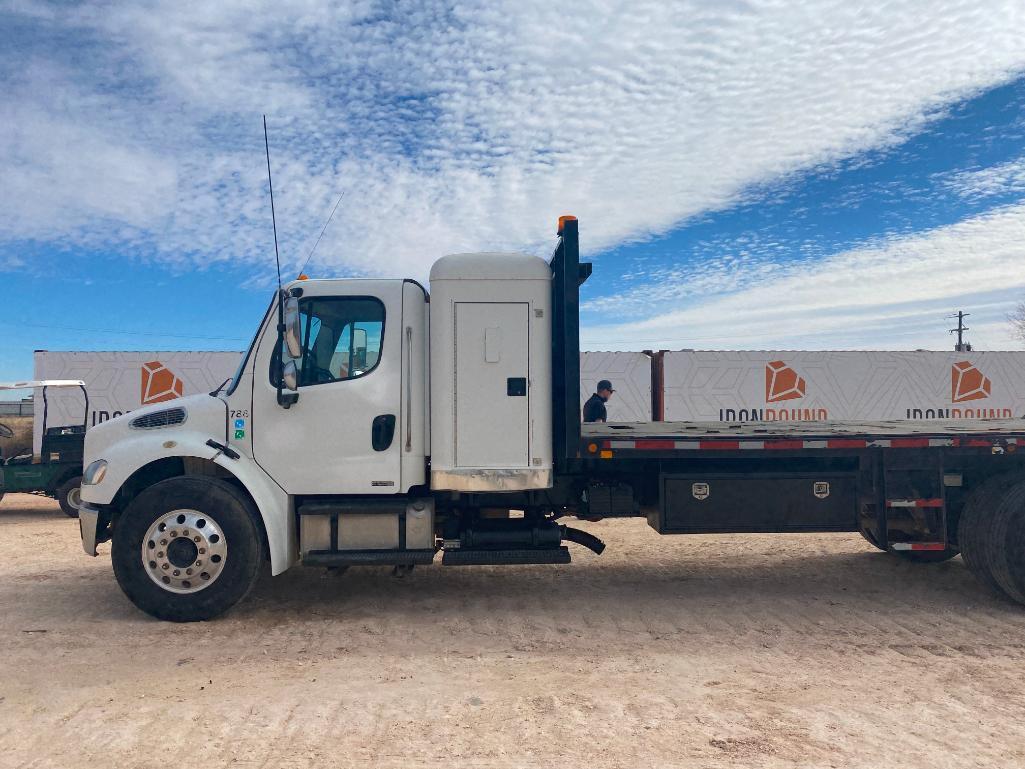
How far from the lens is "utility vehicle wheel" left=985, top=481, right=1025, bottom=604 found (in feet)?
19.0

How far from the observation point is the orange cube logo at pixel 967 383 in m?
16.6

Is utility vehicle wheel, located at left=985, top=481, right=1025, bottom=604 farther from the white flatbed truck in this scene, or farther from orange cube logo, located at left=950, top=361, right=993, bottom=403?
orange cube logo, located at left=950, top=361, right=993, bottom=403

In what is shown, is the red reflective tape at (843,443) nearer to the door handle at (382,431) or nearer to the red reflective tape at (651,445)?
the red reflective tape at (651,445)

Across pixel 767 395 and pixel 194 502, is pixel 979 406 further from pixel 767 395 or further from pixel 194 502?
pixel 194 502

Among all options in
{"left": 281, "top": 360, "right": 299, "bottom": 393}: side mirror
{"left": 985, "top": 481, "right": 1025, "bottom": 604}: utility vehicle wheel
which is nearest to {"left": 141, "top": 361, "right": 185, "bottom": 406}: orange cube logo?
{"left": 281, "top": 360, "right": 299, "bottom": 393}: side mirror

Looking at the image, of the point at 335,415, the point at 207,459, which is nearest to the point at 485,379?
the point at 335,415

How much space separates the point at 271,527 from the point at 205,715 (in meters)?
1.82


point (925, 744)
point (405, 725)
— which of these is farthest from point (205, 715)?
point (925, 744)

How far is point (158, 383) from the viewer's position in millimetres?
15023

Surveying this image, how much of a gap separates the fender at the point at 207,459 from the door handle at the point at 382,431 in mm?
844

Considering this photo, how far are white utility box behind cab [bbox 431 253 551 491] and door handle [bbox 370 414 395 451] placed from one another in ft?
1.09

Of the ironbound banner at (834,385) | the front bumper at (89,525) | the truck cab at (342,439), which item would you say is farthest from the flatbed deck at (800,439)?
the ironbound banner at (834,385)

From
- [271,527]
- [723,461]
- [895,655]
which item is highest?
[723,461]

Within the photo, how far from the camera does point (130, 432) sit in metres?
5.86
